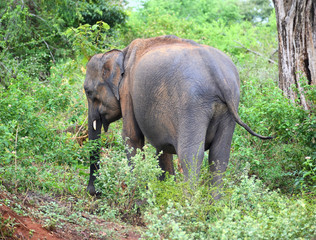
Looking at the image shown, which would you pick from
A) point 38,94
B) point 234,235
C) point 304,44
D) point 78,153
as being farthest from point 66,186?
point 304,44

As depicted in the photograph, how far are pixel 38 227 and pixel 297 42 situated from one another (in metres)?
6.49

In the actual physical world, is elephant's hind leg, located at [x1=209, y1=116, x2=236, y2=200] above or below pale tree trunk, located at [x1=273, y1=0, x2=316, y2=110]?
below

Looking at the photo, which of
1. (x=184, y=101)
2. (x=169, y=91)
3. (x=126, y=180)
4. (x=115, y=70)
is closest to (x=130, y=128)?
(x=115, y=70)

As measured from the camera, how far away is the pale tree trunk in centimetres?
977

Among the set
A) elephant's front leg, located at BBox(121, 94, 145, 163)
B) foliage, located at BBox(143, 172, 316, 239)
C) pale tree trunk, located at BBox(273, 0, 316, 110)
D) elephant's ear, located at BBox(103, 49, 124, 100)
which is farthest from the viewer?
pale tree trunk, located at BBox(273, 0, 316, 110)

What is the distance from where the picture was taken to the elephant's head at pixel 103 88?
7492 mm

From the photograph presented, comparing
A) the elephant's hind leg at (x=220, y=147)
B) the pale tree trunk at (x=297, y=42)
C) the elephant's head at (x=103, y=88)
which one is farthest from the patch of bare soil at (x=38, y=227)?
the pale tree trunk at (x=297, y=42)

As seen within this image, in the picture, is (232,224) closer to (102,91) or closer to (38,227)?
(38,227)

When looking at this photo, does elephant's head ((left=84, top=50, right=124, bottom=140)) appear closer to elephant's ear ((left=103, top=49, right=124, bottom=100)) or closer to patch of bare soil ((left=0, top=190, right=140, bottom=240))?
elephant's ear ((left=103, top=49, right=124, bottom=100))

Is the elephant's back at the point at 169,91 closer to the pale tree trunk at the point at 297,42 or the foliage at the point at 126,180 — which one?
the foliage at the point at 126,180

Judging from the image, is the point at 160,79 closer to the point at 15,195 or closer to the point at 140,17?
the point at 15,195

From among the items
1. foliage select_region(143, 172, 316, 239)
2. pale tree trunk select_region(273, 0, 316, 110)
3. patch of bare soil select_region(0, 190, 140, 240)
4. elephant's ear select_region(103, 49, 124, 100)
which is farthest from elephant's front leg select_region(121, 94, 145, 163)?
pale tree trunk select_region(273, 0, 316, 110)

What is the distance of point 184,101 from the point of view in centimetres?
597

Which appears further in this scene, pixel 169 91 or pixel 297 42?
pixel 297 42
